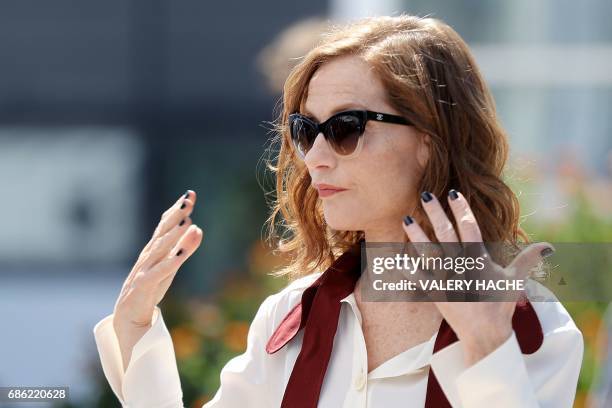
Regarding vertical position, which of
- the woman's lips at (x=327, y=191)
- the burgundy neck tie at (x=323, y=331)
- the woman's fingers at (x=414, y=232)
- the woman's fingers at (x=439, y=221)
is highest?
the woman's fingers at (x=439, y=221)

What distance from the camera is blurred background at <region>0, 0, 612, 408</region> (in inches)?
357

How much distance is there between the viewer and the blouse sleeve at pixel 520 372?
1.72 meters

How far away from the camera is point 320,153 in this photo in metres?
2.10

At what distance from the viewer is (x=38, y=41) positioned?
10.3m

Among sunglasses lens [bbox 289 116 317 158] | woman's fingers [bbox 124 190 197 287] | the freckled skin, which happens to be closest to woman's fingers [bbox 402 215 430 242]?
the freckled skin

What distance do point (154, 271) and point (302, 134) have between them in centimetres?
40

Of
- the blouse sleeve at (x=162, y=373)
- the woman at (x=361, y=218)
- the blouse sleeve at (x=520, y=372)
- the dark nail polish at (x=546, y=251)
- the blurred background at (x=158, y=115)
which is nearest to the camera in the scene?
the blouse sleeve at (x=520, y=372)

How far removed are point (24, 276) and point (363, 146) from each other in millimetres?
9186

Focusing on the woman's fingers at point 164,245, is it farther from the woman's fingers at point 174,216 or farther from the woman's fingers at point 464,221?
the woman's fingers at point 464,221

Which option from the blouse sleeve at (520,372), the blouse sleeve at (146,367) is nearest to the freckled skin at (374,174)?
the blouse sleeve at (520,372)

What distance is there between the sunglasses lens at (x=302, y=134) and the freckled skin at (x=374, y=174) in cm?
3

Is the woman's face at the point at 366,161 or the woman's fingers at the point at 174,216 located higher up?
the woman's face at the point at 366,161

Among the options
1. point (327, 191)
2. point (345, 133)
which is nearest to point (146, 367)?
point (327, 191)

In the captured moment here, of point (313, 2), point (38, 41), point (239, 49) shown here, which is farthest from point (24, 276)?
point (313, 2)
